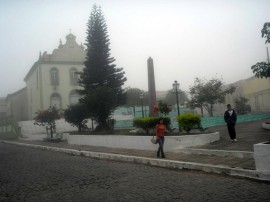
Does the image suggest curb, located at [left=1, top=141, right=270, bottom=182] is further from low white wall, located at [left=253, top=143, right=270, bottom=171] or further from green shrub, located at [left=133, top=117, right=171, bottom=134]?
green shrub, located at [left=133, top=117, right=171, bottom=134]

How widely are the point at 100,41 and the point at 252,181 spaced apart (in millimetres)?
23123

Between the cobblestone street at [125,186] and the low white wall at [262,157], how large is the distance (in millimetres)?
455

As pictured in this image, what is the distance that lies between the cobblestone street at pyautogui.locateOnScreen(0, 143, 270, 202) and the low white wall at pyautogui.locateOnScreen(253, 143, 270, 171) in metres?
0.45

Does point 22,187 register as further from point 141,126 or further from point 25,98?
point 25,98

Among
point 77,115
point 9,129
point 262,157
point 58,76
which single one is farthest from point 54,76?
point 262,157

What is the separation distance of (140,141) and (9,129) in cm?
2360

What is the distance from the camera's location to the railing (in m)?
31.1

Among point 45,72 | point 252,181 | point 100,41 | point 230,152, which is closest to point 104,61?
point 100,41

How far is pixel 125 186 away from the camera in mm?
7156

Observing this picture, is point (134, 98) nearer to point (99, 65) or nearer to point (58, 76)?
point (58, 76)

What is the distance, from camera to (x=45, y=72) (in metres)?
37.3

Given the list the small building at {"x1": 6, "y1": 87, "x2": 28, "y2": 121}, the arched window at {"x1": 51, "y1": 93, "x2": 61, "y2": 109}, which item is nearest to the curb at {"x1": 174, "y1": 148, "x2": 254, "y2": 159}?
the arched window at {"x1": 51, "y1": 93, "x2": 61, "y2": 109}

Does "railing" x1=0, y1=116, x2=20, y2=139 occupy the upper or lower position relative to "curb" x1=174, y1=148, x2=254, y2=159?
upper

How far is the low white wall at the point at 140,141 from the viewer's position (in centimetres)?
1270
